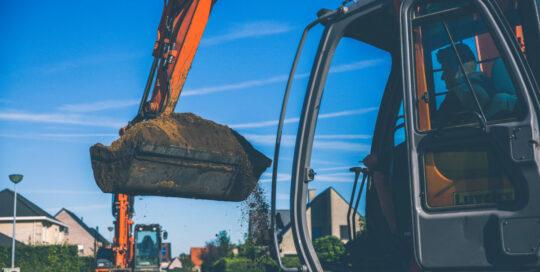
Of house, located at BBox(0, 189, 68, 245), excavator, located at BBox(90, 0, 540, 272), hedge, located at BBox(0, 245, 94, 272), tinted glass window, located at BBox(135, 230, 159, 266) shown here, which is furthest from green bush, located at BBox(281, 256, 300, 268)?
house, located at BBox(0, 189, 68, 245)

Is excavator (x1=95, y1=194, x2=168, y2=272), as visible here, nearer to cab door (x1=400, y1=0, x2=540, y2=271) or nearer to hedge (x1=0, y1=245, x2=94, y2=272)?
hedge (x1=0, y1=245, x2=94, y2=272)

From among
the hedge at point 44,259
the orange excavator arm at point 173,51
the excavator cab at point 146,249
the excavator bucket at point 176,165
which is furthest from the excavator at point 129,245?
the excavator bucket at point 176,165

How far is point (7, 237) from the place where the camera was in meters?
51.4

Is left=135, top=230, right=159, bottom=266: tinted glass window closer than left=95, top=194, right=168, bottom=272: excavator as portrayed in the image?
No

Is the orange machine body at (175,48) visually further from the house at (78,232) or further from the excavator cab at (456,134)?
the house at (78,232)

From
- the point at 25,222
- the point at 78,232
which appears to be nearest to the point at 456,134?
the point at 25,222

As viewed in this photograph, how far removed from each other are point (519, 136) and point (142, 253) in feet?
88.1

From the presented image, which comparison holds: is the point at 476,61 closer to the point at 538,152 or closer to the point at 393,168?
the point at 538,152

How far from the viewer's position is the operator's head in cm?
404

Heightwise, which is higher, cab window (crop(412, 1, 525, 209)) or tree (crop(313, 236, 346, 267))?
cab window (crop(412, 1, 525, 209))

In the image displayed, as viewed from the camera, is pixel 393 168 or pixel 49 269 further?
pixel 49 269

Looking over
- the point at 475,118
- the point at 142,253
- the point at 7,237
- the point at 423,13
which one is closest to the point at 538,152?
the point at 475,118

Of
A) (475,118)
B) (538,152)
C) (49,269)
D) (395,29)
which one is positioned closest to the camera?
(538,152)

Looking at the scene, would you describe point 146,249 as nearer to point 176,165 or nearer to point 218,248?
point 176,165
